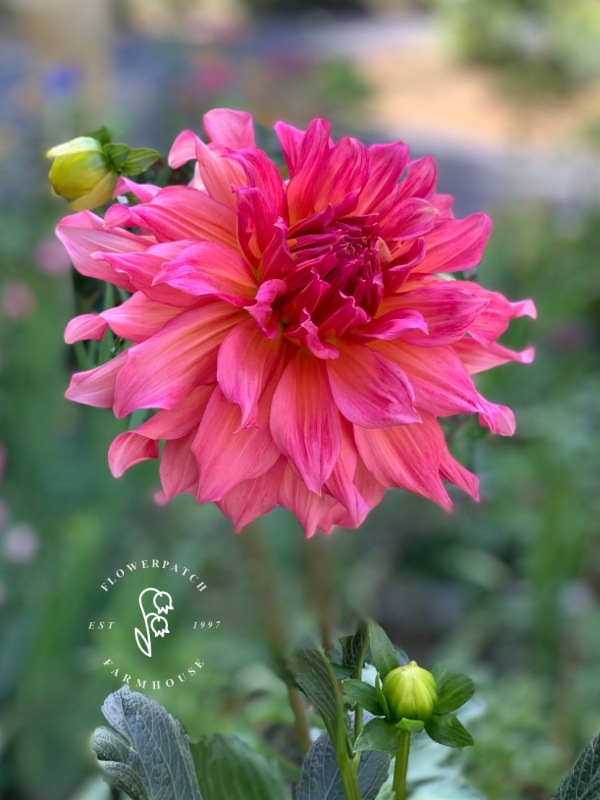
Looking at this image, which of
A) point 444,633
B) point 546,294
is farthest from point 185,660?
point 546,294

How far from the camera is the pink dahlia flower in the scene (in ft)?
0.79

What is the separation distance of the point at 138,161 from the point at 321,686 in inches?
7.2

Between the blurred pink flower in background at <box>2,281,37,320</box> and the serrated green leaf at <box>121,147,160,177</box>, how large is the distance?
1.01 metres

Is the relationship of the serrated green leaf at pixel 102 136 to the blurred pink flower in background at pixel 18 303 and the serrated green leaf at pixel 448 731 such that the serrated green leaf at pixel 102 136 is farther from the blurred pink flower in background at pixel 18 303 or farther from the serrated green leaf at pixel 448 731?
the blurred pink flower in background at pixel 18 303

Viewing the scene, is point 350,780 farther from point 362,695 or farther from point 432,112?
point 432,112

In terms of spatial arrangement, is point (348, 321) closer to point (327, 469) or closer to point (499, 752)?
point (327, 469)

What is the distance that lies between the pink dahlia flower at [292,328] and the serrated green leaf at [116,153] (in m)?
0.04

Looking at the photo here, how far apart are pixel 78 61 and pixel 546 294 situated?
3.73 ft

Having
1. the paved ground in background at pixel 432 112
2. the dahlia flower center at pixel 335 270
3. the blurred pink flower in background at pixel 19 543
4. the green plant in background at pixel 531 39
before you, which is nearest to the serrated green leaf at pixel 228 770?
the dahlia flower center at pixel 335 270

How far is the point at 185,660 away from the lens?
2.68 ft

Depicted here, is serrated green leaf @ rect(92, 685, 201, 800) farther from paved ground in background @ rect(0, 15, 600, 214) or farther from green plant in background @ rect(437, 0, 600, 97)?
green plant in background @ rect(437, 0, 600, 97)

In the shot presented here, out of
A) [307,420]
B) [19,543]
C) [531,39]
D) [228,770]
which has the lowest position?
[19,543]

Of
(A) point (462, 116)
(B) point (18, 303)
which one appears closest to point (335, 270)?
(B) point (18, 303)

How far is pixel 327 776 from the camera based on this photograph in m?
0.26
